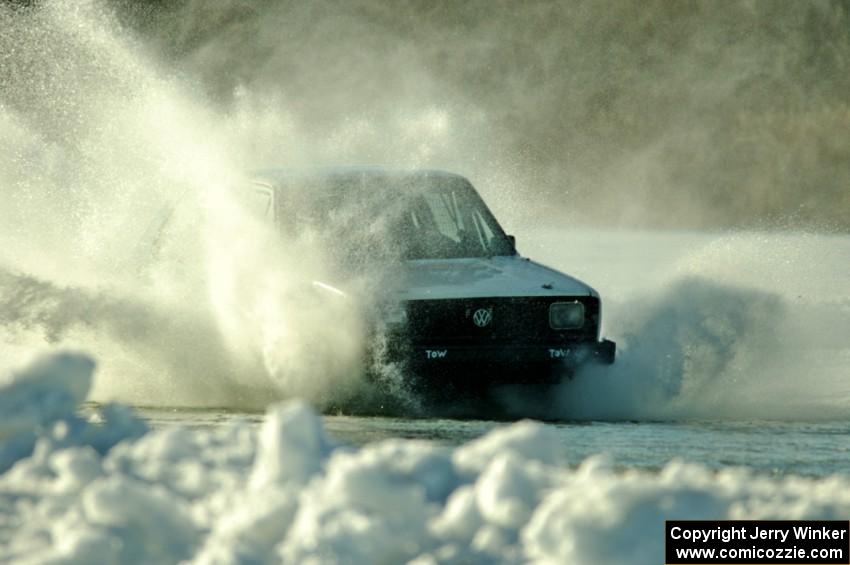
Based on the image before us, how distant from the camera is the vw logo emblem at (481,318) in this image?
34.6ft

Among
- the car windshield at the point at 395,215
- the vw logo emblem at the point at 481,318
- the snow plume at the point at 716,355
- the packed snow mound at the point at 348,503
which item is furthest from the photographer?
the car windshield at the point at 395,215

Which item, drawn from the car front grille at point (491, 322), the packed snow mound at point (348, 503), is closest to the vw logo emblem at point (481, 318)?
the car front grille at point (491, 322)

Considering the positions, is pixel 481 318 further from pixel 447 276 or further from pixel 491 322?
pixel 447 276

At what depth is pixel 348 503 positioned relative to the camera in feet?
18.8

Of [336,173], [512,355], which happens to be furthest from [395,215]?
[512,355]

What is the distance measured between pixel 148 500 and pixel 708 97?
54637mm

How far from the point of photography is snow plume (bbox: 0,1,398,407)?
35.3 ft

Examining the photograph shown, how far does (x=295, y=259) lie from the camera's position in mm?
11070

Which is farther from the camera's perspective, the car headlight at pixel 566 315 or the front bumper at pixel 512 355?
the car headlight at pixel 566 315

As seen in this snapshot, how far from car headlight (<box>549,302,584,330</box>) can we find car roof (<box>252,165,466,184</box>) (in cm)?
175

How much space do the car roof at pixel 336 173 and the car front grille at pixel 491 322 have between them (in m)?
1.66

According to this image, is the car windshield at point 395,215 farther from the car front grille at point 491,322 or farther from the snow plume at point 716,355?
the snow plume at point 716,355

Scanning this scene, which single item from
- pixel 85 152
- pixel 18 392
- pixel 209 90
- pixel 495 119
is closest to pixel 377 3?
pixel 495 119

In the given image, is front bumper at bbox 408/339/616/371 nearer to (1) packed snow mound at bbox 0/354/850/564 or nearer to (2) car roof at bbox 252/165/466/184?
(2) car roof at bbox 252/165/466/184
